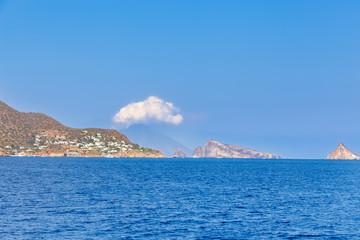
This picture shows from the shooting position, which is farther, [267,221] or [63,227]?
[267,221]

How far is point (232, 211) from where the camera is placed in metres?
65.4

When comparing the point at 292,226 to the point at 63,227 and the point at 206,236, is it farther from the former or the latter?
the point at 63,227

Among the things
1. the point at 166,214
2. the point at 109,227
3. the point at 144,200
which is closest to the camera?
the point at 109,227

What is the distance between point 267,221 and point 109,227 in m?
23.1

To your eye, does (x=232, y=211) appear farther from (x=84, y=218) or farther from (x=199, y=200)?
(x=84, y=218)

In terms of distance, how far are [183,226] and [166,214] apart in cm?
853

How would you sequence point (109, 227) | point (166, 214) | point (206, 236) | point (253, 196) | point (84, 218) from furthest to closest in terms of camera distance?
point (253, 196) < point (166, 214) < point (84, 218) < point (109, 227) < point (206, 236)

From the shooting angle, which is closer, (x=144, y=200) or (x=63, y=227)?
(x=63, y=227)

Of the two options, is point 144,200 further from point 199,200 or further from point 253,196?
point 253,196

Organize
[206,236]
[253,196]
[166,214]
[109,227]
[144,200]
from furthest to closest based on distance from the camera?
[253,196]
[144,200]
[166,214]
[109,227]
[206,236]

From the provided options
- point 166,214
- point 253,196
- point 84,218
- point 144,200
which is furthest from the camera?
point 253,196

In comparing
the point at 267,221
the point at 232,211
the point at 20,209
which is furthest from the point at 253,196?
the point at 20,209

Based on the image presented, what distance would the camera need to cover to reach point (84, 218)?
57.0 m

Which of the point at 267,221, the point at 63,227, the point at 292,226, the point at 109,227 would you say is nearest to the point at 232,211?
the point at 267,221
